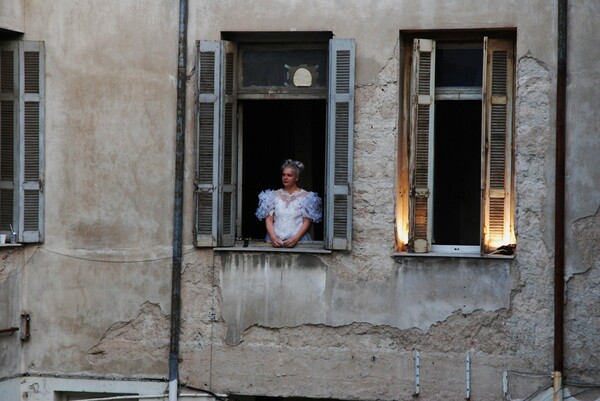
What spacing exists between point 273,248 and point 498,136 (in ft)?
6.59

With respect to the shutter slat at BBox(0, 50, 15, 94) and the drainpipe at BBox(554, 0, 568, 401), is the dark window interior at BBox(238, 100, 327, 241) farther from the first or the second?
the drainpipe at BBox(554, 0, 568, 401)

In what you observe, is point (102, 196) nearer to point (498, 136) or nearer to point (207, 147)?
point (207, 147)

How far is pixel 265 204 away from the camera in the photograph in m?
11.6

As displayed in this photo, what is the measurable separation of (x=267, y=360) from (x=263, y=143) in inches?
73.2

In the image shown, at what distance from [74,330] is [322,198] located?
7.65 feet

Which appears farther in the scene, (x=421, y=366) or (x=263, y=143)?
(x=263, y=143)

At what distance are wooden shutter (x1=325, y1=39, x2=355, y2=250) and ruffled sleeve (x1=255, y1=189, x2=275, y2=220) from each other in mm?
589

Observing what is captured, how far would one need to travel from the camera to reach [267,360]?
11344 mm

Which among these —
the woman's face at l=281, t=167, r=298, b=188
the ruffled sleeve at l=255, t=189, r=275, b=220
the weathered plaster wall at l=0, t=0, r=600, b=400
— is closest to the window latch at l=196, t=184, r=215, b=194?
Answer: the weathered plaster wall at l=0, t=0, r=600, b=400

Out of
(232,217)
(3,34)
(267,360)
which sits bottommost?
(267,360)

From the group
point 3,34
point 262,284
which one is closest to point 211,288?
point 262,284

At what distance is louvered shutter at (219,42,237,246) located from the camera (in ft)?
37.6

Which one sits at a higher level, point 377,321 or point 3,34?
point 3,34

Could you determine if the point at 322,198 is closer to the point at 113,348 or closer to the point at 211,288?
the point at 211,288
